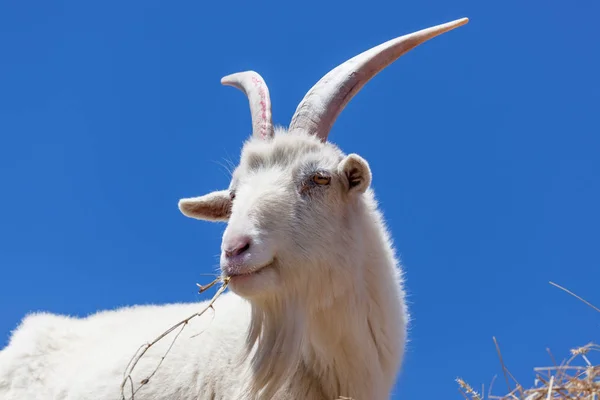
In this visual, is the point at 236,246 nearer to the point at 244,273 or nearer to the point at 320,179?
the point at 244,273

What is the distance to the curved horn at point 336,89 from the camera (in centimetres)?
536

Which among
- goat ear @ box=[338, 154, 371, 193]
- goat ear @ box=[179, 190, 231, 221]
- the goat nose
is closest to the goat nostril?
the goat nose

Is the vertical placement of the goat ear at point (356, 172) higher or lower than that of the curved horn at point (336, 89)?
lower

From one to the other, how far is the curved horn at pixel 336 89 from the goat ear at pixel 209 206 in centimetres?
63

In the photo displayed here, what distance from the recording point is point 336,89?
539 centimetres

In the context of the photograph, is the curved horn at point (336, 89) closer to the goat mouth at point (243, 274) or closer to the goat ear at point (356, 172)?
the goat ear at point (356, 172)

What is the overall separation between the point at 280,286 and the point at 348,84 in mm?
1566

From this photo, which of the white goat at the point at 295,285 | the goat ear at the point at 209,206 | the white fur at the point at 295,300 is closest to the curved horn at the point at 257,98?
the white goat at the point at 295,285

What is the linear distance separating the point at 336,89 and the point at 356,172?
2.49ft

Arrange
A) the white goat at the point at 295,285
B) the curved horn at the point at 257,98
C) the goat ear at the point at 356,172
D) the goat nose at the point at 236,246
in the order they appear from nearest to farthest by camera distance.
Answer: the goat nose at the point at 236,246, the white goat at the point at 295,285, the goat ear at the point at 356,172, the curved horn at the point at 257,98

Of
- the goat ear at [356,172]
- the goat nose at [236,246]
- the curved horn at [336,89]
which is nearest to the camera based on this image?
the goat nose at [236,246]

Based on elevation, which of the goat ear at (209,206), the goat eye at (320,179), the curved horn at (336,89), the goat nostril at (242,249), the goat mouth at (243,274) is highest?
the curved horn at (336,89)

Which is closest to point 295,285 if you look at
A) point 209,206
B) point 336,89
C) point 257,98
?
point 209,206

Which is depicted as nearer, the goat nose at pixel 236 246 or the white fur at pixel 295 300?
the goat nose at pixel 236 246
